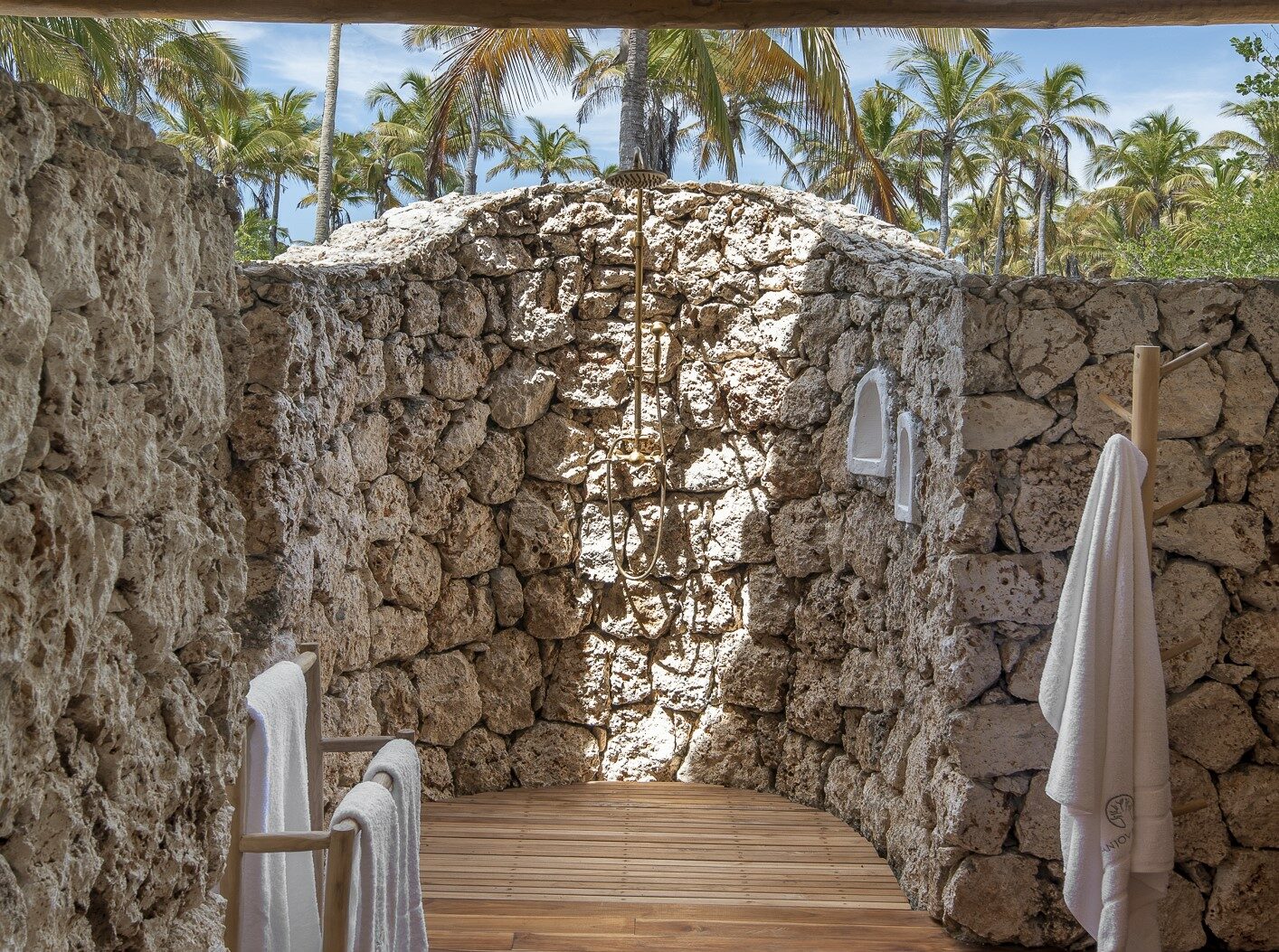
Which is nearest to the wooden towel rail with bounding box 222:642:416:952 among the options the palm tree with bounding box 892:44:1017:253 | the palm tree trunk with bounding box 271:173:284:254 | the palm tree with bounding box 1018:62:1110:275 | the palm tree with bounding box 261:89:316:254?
the palm tree with bounding box 892:44:1017:253

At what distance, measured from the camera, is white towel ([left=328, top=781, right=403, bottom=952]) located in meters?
1.61

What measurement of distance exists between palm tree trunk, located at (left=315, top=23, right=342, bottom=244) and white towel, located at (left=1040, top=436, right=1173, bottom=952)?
9554mm

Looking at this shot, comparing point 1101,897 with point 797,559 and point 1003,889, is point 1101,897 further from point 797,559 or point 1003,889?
point 797,559

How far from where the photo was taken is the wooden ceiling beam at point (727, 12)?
202 cm

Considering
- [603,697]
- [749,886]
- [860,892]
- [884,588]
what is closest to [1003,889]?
[860,892]

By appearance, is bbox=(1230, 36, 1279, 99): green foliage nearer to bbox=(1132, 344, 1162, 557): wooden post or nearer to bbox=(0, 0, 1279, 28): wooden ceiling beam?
bbox=(1132, 344, 1162, 557): wooden post

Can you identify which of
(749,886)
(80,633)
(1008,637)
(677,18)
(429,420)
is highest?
(677,18)

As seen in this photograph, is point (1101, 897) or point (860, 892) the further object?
point (860, 892)

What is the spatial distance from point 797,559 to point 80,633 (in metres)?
3.60

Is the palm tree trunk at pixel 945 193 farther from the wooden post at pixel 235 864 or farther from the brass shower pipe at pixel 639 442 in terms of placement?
the wooden post at pixel 235 864

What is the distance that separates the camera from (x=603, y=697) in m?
4.61

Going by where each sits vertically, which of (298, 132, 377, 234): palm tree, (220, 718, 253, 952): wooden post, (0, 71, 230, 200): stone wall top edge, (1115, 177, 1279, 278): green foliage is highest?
(298, 132, 377, 234): palm tree

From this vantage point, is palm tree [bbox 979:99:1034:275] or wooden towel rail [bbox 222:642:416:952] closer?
wooden towel rail [bbox 222:642:416:952]

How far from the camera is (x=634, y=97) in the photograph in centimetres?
671
